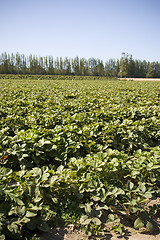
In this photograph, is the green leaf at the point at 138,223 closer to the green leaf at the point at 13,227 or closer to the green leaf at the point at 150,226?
the green leaf at the point at 150,226

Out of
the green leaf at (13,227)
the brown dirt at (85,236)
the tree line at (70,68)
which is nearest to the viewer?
the green leaf at (13,227)

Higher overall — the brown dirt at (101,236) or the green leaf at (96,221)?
the green leaf at (96,221)

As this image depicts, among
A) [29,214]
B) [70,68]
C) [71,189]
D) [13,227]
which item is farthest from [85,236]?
[70,68]

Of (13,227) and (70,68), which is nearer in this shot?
(13,227)

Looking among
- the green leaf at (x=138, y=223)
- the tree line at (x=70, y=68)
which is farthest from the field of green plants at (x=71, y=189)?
the tree line at (x=70, y=68)

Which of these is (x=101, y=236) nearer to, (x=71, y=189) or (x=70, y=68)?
(x=71, y=189)

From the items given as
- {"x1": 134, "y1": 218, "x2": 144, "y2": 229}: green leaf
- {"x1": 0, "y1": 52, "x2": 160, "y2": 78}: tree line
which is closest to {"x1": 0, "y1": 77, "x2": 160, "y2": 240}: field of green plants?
{"x1": 134, "y1": 218, "x2": 144, "y2": 229}: green leaf

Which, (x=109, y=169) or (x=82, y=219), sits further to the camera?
(x=109, y=169)

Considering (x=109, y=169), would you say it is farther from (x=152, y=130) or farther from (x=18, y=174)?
(x=152, y=130)

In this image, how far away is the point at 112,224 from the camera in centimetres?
188

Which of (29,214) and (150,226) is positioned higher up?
(29,214)

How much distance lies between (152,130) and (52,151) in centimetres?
276

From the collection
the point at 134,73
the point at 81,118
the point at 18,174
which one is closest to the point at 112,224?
the point at 18,174

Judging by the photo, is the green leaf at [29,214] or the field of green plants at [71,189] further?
the field of green plants at [71,189]
